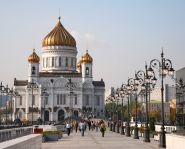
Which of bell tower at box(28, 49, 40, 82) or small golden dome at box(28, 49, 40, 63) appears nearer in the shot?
bell tower at box(28, 49, 40, 82)

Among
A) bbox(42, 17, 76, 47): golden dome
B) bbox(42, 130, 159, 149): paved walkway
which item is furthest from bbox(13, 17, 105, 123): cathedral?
bbox(42, 130, 159, 149): paved walkway

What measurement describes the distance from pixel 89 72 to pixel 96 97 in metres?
7.29

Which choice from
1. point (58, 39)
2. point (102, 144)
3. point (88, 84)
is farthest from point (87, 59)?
point (102, 144)

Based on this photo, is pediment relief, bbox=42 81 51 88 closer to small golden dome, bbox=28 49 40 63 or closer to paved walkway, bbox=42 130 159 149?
small golden dome, bbox=28 49 40 63

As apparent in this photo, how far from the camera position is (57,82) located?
433 ft

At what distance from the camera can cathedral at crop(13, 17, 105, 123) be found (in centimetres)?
13100

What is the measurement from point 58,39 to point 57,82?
35.3 ft

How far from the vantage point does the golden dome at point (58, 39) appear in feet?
428

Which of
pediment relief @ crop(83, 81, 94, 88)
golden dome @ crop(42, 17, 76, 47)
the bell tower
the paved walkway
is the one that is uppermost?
golden dome @ crop(42, 17, 76, 47)

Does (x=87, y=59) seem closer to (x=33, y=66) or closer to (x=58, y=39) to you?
(x=58, y=39)

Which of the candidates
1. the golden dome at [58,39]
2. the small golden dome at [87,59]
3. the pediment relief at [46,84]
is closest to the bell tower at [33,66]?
the pediment relief at [46,84]

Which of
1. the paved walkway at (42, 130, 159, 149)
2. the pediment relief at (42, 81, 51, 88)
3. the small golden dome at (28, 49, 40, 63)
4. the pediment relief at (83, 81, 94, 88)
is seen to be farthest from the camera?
the pediment relief at (83, 81, 94, 88)

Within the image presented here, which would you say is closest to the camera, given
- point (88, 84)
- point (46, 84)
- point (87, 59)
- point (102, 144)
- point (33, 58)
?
point (102, 144)

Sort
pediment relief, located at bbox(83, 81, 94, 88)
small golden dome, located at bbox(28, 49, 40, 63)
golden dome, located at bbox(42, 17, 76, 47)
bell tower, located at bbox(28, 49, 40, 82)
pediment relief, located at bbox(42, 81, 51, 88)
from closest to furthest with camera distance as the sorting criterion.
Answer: golden dome, located at bbox(42, 17, 76, 47) → pediment relief, located at bbox(42, 81, 51, 88) → bell tower, located at bbox(28, 49, 40, 82) → small golden dome, located at bbox(28, 49, 40, 63) → pediment relief, located at bbox(83, 81, 94, 88)
